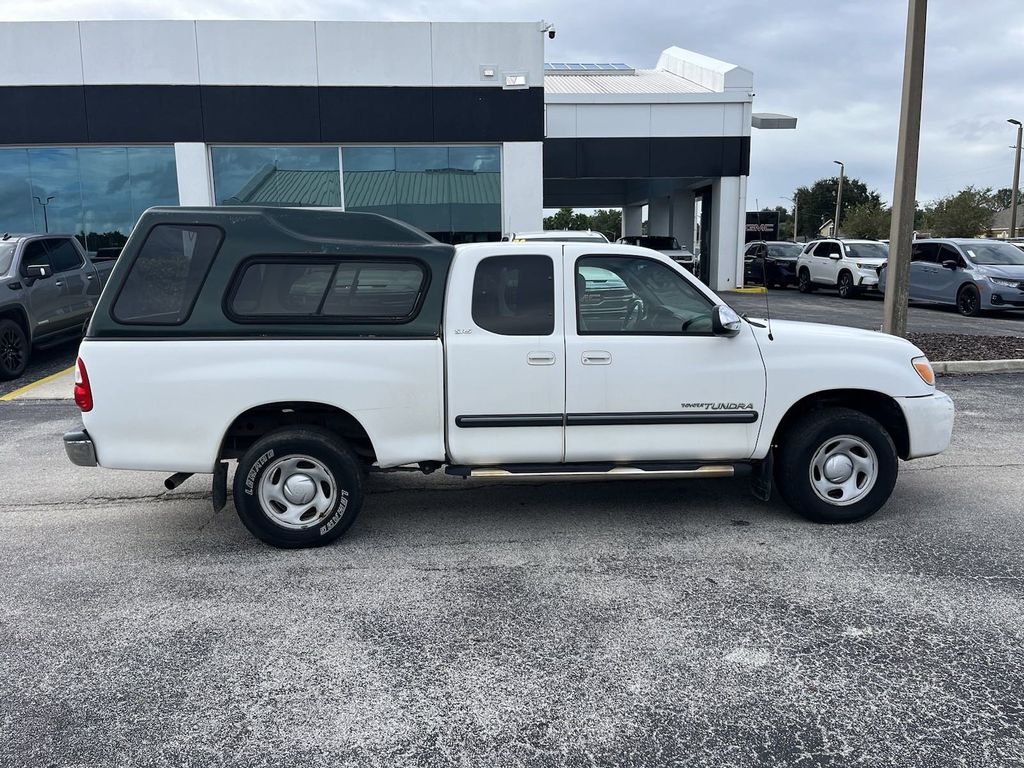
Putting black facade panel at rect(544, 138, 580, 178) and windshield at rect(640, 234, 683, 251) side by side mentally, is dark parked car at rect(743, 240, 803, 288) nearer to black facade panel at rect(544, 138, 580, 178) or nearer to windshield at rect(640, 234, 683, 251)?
windshield at rect(640, 234, 683, 251)

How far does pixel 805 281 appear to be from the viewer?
25.6 metres

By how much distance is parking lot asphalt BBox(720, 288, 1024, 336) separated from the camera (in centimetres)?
1503

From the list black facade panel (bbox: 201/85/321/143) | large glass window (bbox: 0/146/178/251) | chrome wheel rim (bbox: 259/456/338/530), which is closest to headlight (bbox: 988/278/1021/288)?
black facade panel (bbox: 201/85/321/143)

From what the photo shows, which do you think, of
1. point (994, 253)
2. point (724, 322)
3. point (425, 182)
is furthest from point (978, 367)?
point (425, 182)

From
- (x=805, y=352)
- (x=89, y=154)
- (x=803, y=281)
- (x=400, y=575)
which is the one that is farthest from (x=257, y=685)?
(x=803, y=281)

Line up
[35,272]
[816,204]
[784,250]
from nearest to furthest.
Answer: [35,272] → [784,250] → [816,204]

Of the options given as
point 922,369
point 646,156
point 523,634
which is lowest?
point 523,634

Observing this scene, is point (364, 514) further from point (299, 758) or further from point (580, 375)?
point (299, 758)

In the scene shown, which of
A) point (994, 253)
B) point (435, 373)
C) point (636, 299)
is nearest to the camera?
point (435, 373)

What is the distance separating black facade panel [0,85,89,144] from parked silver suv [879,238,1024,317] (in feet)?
58.6

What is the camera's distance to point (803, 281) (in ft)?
84.5

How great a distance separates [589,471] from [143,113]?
15252 millimetres

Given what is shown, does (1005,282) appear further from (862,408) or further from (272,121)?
(272,121)

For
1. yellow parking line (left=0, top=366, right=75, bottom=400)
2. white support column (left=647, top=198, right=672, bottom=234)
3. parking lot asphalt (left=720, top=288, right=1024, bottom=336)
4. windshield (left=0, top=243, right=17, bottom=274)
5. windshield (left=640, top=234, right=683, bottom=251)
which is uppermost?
white support column (left=647, top=198, right=672, bottom=234)
